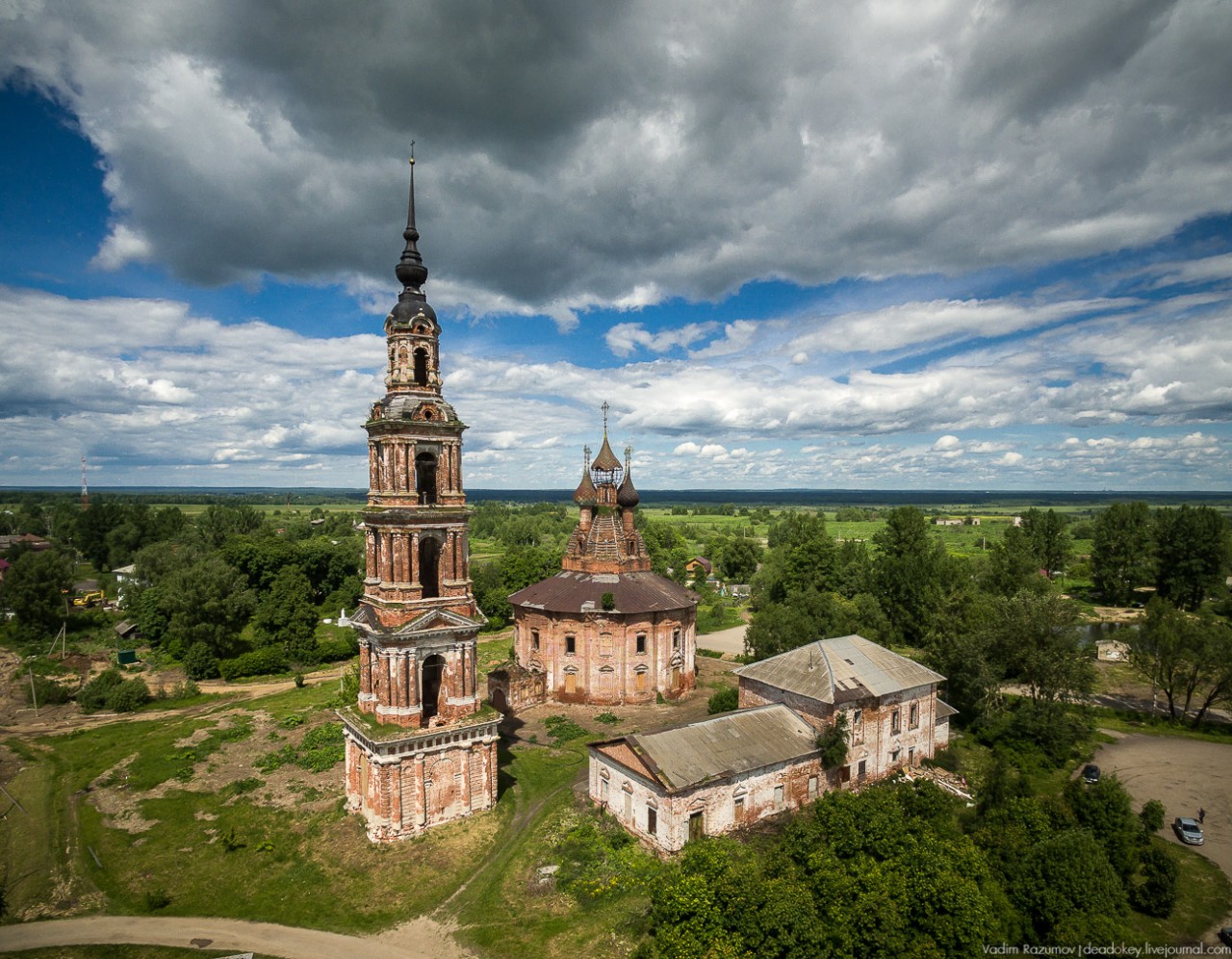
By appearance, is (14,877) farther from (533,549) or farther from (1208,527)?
(1208,527)

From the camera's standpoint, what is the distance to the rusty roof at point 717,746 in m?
23.6

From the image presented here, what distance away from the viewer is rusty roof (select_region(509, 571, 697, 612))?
4022cm

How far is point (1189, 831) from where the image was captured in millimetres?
24766

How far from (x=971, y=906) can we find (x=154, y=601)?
2478 inches

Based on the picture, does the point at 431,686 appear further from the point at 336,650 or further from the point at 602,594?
the point at 336,650

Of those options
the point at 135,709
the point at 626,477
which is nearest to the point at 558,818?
the point at 626,477

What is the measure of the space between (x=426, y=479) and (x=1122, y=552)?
269ft

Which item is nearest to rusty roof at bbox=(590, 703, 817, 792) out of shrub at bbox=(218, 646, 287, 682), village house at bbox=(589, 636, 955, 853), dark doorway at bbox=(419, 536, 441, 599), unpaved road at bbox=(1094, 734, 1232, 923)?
village house at bbox=(589, 636, 955, 853)

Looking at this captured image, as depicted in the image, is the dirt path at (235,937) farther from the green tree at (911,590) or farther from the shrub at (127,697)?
the green tree at (911,590)

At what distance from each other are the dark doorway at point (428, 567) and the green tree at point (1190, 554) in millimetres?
78266

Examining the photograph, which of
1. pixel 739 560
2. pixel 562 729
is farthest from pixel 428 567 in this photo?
pixel 739 560

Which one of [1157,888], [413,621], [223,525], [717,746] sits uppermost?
[223,525]

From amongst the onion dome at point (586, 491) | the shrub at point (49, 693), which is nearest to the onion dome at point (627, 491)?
the onion dome at point (586, 491)

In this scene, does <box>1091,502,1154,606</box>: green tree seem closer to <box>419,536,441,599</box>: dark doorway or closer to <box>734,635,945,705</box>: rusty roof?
<box>734,635,945,705</box>: rusty roof
